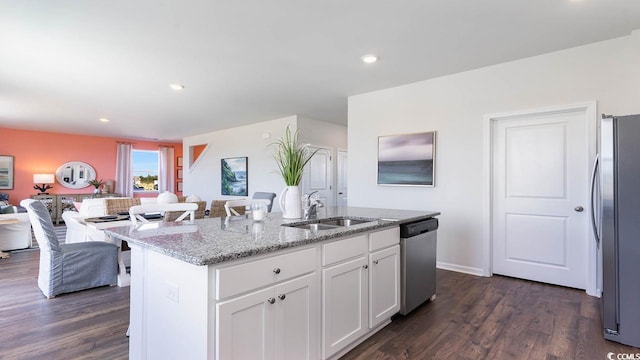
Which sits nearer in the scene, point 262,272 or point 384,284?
point 262,272

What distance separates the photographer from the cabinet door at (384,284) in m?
2.25

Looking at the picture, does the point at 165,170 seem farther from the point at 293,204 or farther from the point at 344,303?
the point at 344,303

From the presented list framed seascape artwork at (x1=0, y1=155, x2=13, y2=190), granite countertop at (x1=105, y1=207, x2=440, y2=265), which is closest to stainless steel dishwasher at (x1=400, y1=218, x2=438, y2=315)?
granite countertop at (x1=105, y1=207, x2=440, y2=265)

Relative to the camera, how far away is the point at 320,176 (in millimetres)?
6961

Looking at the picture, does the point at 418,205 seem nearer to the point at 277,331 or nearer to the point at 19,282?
the point at 277,331

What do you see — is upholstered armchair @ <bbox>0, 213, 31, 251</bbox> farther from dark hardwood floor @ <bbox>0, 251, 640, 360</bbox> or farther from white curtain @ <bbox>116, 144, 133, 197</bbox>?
white curtain @ <bbox>116, 144, 133, 197</bbox>

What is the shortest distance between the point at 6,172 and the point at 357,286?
1006 centimetres

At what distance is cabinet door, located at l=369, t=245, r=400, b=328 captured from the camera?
88.7 inches

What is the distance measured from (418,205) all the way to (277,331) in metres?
3.19

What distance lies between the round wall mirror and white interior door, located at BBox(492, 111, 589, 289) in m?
10.3

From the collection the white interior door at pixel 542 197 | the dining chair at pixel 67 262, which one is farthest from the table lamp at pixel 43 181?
the white interior door at pixel 542 197

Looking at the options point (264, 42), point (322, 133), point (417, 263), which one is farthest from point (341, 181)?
point (417, 263)

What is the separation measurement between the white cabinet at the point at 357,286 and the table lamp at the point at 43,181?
31.4 ft

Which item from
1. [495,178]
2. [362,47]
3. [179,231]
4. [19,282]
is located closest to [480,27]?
[362,47]
